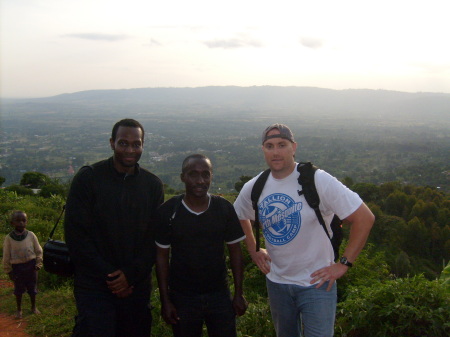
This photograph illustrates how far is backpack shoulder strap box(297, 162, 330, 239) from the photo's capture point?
2.40 m

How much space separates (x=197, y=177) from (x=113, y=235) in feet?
2.00

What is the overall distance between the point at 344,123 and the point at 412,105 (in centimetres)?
8177

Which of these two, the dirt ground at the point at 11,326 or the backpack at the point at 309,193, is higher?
the backpack at the point at 309,193

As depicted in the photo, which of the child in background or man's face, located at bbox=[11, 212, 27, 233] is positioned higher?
man's face, located at bbox=[11, 212, 27, 233]

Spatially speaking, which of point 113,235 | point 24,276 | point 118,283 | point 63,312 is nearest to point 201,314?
point 118,283

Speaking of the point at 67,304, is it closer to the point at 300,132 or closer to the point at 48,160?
the point at 48,160

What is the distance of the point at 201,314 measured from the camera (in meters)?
2.47

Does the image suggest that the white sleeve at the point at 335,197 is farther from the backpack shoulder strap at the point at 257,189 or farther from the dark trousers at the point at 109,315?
the dark trousers at the point at 109,315

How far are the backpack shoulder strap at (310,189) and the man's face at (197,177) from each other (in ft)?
1.82

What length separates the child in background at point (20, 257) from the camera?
432cm

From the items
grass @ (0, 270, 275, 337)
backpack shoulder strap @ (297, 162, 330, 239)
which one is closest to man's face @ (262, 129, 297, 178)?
backpack shoulder strap @ (297, 162, 330, 239)

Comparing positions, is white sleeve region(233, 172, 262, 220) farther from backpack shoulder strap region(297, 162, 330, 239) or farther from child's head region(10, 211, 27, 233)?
child's head region(10, 211, 27, 233)

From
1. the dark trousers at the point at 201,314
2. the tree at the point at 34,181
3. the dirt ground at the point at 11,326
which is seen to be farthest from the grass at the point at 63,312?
the tree at the point at 34,181

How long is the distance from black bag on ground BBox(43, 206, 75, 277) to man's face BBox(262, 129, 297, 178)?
1.44 metres
